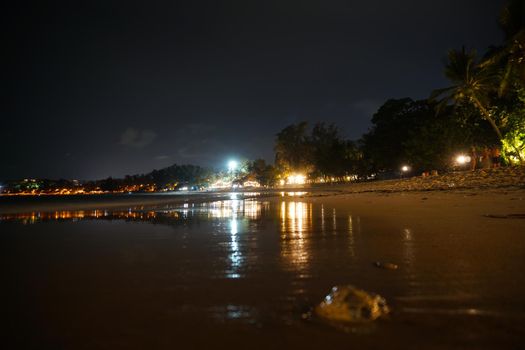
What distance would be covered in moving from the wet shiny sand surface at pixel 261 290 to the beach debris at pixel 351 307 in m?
0.14

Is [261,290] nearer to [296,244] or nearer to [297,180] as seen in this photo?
[296,244]

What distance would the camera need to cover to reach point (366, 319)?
2.67 metres

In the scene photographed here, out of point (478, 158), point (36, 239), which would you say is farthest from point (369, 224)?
point (478, 158)

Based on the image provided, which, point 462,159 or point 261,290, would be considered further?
point 462,159

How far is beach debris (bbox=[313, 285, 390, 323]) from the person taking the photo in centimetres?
270

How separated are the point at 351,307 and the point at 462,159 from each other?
45617 millimetres

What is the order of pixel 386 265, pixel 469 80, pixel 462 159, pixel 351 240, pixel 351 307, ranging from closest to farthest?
1. pixel 351 307
2. pixel 386 265
3. pixel 351 240
4. pixel 469 80
5. pixel 462 159

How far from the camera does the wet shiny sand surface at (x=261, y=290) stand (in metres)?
2.50

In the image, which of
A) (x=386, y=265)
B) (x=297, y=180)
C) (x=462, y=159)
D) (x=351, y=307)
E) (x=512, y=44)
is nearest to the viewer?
(x=351, y=307)

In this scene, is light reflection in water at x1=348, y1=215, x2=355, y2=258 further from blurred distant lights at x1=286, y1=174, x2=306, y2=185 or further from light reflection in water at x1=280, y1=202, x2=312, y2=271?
blurred distant lights at x1=286, y1=174, x2=306, y2=185

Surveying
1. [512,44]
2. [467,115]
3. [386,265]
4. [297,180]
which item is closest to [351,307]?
[386,265]

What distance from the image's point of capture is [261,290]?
3.60m

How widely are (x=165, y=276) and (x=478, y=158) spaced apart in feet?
162

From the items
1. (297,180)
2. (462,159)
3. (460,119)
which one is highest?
(460,119)
